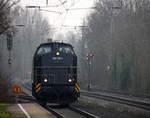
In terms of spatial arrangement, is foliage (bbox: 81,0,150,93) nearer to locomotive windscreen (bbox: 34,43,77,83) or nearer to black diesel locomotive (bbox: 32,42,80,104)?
locomotive windscreen (bbox: 34,43,77,83)

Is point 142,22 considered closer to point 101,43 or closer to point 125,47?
point 125,47

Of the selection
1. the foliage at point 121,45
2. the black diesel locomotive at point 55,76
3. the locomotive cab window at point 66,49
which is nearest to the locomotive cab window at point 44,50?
the black diesel locomotive at point 55,76

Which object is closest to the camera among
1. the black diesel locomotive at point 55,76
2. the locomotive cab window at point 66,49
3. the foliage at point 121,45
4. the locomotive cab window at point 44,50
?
the black diesel locomotive at point 55,76

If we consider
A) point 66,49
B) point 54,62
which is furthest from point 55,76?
point 66,49

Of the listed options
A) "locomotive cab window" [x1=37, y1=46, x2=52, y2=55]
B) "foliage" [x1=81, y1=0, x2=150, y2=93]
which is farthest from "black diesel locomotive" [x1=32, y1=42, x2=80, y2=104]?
"foliage" [x1=81, y1=0, x2=150, y2=93]

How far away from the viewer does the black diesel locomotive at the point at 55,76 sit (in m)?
26.6

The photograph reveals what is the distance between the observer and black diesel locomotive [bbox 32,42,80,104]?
2659 cm

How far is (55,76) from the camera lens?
26672mm

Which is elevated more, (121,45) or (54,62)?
(121,45)

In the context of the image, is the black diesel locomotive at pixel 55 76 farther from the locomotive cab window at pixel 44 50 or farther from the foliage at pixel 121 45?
the foliage at pixel 121 45

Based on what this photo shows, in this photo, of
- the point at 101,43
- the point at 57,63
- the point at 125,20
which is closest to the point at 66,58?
the point at 57,63

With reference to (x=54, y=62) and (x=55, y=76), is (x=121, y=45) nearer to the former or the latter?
(x=54, y=62)

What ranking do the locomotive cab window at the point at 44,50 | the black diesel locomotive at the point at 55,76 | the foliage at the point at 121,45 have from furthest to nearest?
the foliage at the point at 121,45, the locomotive cab window at the point at 44,50, the black diesel locomotive at the point at 55,76

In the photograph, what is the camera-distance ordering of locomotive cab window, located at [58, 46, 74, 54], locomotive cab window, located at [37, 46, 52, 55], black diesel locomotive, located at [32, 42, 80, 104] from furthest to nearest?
1. locomotive cab window, located at [58, 46, 74, 54]
2. locomotive cab window, located at [37, 46, 52, 55]
3. black diesel locomotive, located at [32, 42, 80, 104]
